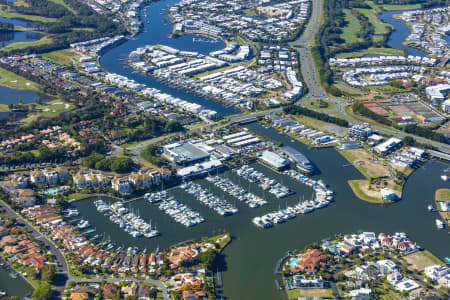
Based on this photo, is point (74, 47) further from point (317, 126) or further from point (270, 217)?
point (270, 217)

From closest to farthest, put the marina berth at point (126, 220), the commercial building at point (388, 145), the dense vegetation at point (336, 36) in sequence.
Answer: the marina berth at point (126, 220) → the commercial building at point (388, 145) → the dense vegetation at point (336, 36)

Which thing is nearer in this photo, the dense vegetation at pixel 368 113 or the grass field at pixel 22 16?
the dense vegetation at pixel 368 113

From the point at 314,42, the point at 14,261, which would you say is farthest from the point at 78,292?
the point at 314,42

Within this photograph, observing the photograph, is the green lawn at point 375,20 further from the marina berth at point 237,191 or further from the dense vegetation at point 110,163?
the dense vegetation at point 110,163

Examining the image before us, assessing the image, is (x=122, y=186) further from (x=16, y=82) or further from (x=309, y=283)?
(x=16, y=82)

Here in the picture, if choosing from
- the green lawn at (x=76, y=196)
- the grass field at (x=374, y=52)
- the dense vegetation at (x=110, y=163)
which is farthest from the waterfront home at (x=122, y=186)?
the grass field at (x=374, y=52)
